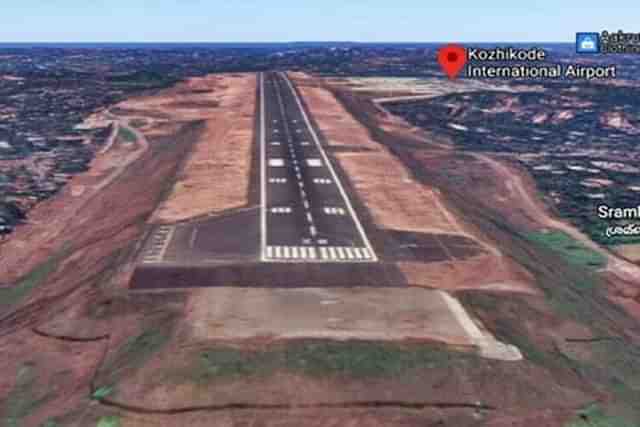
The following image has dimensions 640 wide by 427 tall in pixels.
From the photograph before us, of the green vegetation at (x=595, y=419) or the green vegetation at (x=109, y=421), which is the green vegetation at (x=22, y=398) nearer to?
the green vegetation at (x=109, y=421)

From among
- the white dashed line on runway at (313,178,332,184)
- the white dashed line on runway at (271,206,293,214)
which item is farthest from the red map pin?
the white dashed line on runway at (271,206,293,214)

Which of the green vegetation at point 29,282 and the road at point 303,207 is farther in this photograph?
the green vegetation at point 29,282

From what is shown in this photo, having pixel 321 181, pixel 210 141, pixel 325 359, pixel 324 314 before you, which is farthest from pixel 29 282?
pixel 210 141

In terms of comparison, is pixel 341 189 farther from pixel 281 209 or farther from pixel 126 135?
pixel 126 135

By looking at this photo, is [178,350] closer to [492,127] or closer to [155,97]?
[492,127]

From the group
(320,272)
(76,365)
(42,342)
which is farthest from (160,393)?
(320,272)

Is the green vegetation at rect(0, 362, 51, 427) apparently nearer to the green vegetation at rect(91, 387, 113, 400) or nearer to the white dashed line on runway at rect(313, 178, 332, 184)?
the green vegetation at rect(91, 387, 113, 400)

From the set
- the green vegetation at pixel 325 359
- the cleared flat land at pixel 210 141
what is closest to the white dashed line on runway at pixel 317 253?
the cleared flat land at pixel 210 141
